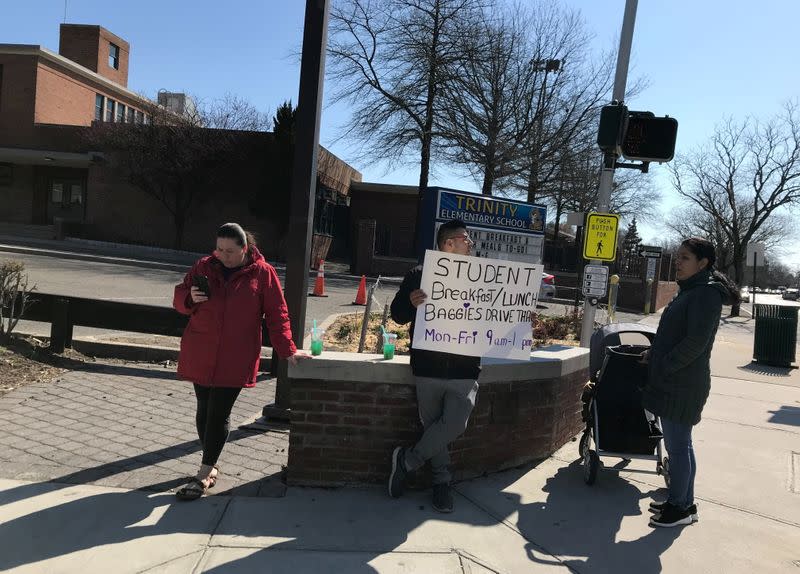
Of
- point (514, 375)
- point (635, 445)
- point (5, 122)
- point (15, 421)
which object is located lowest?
point (15, 421)

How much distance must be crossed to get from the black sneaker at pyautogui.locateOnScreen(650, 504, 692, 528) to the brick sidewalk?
2483 millimetres

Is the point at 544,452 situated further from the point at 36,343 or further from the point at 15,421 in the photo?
the point at 36,343

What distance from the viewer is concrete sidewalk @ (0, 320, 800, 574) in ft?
10.3

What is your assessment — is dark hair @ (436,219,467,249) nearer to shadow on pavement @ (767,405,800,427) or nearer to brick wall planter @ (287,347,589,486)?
brick wall planter @ (287,347,589,486)

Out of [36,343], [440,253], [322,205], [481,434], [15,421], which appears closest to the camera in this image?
[440,253]

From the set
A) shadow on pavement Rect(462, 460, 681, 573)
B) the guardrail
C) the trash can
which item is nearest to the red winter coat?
shadow on pavement Rect(462, 460, 681, 573)

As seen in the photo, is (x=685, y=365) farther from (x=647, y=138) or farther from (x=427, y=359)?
(x=647, y=138)

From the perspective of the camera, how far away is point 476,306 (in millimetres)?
3914

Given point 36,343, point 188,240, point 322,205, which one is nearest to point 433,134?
point 322,205

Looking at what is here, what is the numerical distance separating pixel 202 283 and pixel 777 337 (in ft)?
41.2

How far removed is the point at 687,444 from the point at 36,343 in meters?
6.70

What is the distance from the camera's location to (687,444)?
3.82 metres

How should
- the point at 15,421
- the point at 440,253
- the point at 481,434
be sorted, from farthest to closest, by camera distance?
1. the point at 15,421
2. the point at 481,434
3. the point at 440,253

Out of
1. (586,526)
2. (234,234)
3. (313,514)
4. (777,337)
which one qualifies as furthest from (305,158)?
(777,337)
